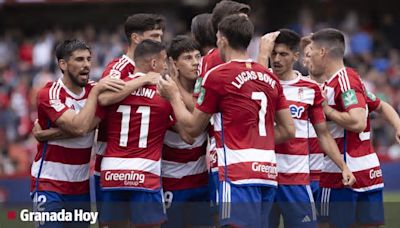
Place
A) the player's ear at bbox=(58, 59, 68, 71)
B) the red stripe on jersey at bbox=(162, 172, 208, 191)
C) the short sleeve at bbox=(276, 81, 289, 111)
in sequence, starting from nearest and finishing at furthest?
the short sleeve at bbox=(276, 81, 289, 111) < the player's ear at bbox=(58, 59, 68, 71) < the red stripe on jersey at bbox=(162, 172, 208, 191)

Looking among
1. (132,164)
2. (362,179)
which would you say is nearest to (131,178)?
(132,164)

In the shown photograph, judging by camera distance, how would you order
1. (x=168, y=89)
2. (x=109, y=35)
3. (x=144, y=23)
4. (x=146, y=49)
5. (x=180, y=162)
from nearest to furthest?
(x=168, y=89), (x=146, y=49), (x=180, y=162), (x=144, y=23), (x=109, y=35)

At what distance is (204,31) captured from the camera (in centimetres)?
1091

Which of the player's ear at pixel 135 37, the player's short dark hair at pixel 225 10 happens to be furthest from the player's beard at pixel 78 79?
the player's short dark hair at pixel 225 10

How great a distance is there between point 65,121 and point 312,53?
267 cm

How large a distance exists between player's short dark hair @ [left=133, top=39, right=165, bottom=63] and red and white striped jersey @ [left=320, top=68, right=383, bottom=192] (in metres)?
1.82

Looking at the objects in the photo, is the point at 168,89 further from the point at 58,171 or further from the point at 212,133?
the point at 58,171

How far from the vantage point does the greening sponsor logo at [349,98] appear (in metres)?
10.2

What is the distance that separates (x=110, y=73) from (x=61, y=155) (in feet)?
3.10

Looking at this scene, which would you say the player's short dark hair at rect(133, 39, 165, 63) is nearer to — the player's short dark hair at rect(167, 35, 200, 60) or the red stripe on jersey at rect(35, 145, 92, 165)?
the player's short dark hair at rect(167, 35, 200, 60)

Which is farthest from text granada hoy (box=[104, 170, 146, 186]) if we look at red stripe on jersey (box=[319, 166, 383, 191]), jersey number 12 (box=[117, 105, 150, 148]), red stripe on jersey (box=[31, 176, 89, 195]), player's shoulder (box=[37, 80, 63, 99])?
red stripe on jersey (box=[319, 166, 383, 191])

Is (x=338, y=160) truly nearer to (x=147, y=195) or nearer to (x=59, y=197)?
(x=147, y=195)

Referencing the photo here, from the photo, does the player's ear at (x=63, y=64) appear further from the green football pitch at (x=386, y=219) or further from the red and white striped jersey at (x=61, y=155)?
the green football pitch at (x=386, y=219)

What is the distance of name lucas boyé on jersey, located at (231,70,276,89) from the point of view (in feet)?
29.7
